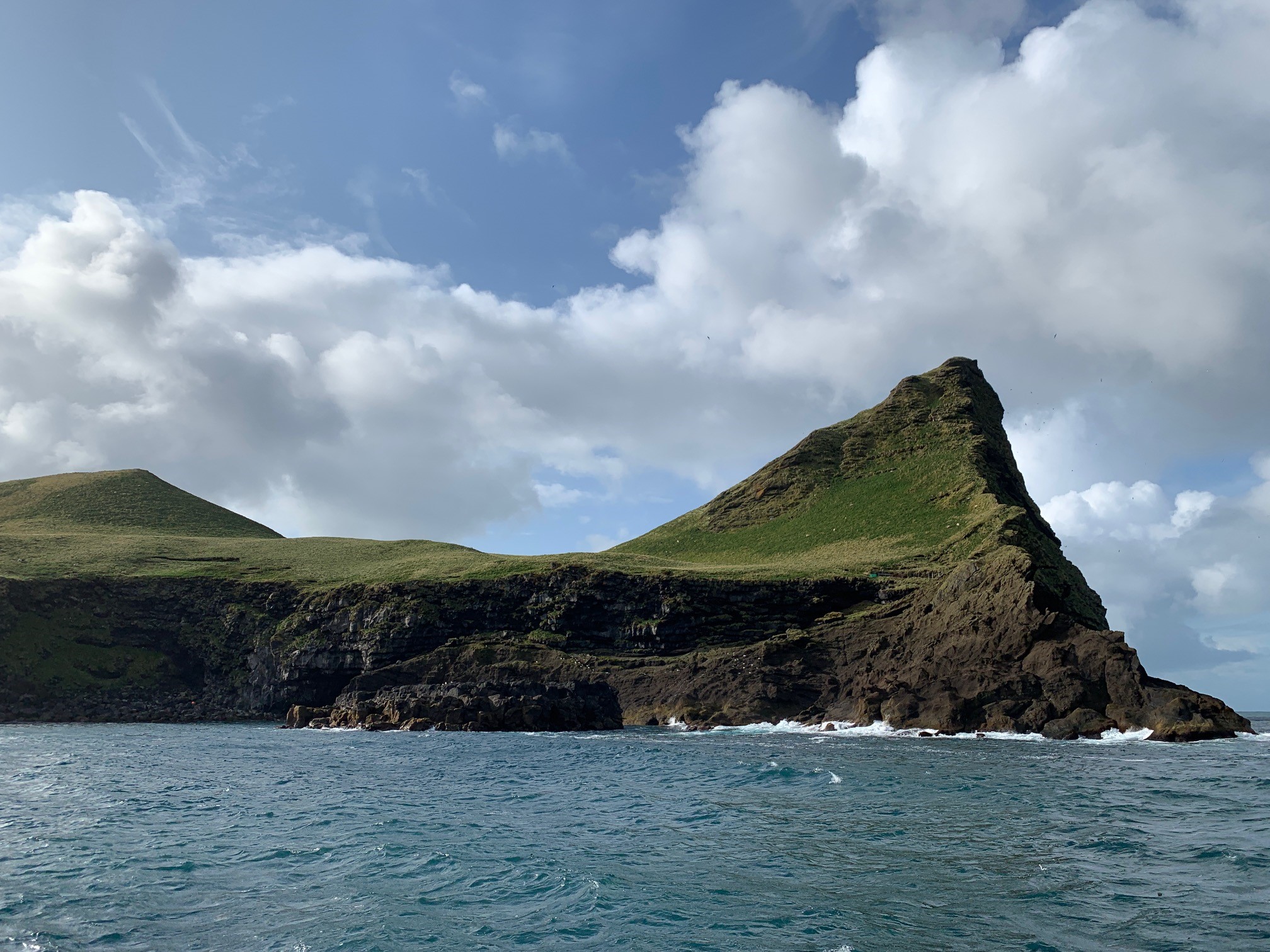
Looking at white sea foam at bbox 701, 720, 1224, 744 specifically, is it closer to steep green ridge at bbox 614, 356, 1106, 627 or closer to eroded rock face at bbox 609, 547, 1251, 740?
eroded rock face at bbox 609, 547, 1251, 740

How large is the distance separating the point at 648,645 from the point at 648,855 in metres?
69.4

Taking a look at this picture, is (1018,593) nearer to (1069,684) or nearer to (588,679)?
(1069,684)

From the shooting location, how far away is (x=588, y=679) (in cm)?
8794

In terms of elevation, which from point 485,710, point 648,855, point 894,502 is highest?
point 894,502

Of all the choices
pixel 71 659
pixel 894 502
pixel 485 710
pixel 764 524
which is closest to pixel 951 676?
pixel 485 710

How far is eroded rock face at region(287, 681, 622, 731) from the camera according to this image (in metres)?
72.6

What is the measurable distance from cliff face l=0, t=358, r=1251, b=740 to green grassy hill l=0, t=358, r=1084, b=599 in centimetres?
158

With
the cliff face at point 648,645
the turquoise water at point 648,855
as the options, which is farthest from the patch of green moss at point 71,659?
the turquoise water at point 648,855

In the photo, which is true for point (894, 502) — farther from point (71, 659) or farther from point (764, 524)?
point (71, 659)

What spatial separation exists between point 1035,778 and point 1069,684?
28.6 meters

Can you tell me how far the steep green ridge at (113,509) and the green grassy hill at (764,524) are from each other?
0.41 metres

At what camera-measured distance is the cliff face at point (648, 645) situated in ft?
205

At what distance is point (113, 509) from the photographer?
513ft

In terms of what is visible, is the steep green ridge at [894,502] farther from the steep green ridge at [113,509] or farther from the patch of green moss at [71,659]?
the steep green ridge at [113,509]
